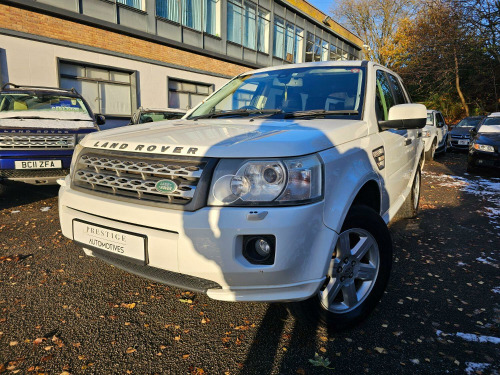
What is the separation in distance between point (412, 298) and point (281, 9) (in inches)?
863

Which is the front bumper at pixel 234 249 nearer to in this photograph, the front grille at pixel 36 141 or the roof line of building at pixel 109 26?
the front grille at pixel 36 141

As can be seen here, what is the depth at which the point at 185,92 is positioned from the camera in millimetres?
15828

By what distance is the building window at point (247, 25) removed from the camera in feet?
58.0

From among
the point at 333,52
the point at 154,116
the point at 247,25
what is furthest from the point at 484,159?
the point at 333,52

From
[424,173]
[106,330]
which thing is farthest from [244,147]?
[424,173]

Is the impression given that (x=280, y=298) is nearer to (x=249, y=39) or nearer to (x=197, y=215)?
(x=197, y=215)

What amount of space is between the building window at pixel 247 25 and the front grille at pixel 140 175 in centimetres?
1712

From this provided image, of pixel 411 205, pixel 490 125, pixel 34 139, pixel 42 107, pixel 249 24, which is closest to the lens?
pixel 411 205

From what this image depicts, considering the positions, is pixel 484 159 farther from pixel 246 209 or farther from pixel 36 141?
pixel 36 141

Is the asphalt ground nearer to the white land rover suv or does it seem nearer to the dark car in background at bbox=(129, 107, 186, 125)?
the white land rover suv

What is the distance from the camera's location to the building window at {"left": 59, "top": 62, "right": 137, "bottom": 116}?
1166 centimetres

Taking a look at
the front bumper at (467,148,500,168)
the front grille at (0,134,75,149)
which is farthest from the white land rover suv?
the front bumper at (467,148,500,168)

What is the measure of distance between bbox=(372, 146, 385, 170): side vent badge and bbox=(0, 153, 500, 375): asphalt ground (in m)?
1.00

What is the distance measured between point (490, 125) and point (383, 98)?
8150 millimetres
